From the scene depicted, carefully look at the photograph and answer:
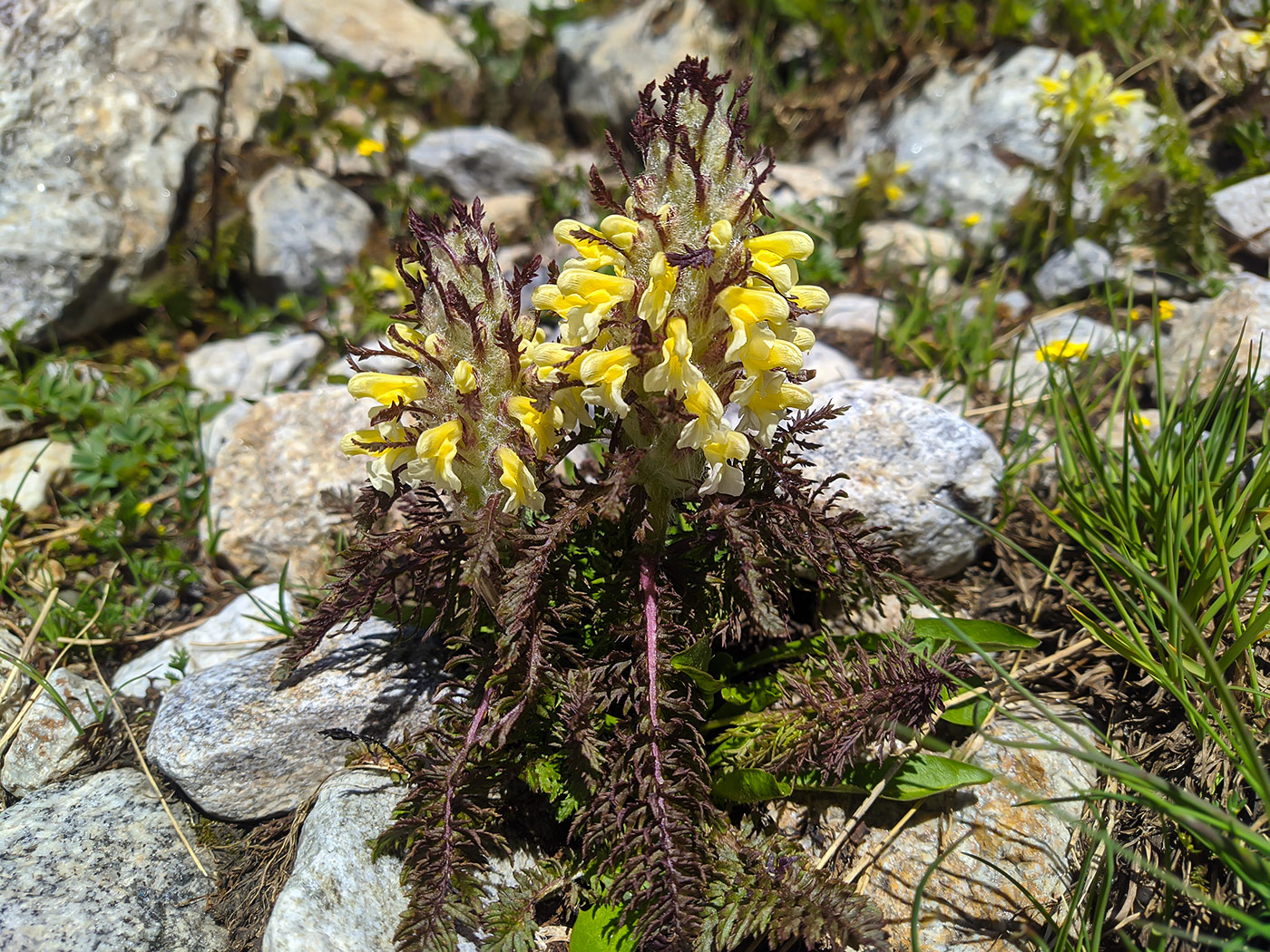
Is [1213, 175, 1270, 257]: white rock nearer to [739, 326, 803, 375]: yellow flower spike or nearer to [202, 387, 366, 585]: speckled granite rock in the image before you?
[739, 326, 803, 375]: yellow flower spike

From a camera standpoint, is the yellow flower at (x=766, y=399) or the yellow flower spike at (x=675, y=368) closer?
the yellow flower spike at (x=675, y=368)

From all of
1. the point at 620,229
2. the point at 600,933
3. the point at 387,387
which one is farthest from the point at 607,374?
the point at 600,933

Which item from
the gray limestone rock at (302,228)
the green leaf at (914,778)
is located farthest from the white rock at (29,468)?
the green leaf at (914,778)

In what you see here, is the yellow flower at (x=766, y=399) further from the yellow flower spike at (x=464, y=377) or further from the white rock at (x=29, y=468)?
the white rock at (x=29, y=468)

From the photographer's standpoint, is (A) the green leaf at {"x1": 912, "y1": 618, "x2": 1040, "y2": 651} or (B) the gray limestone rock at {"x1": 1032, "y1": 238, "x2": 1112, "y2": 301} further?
(B) the gray limestone rock at {"x1": 1032, "y1": 238, "x2": 1112, "y2": 301}

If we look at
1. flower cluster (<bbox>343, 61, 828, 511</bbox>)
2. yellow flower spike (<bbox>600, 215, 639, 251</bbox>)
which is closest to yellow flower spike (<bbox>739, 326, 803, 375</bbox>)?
flower cluster (<bbox>343, 61, 828, 511</bbox>)

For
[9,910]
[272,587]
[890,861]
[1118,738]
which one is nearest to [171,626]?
[272,587]

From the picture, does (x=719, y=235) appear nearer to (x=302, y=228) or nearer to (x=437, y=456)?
(x=437, y=456)
